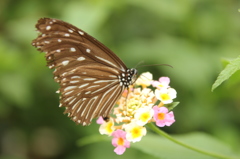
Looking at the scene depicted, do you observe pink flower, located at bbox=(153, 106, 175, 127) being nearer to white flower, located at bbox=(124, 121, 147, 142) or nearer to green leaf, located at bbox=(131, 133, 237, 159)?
white flower, located at bbox=(124, 121, 147, 142)

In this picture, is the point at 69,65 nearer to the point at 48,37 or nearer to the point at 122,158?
the point at 48,37

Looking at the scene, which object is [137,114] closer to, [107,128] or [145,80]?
[107,128]

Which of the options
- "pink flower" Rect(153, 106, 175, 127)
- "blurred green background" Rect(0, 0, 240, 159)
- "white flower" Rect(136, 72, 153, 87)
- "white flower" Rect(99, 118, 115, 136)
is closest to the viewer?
"pink flower" Rect(153, 106, 175, 127)

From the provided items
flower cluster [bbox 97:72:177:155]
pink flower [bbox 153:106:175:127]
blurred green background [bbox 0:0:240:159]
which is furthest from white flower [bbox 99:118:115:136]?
blurred green background [bbox 0:0:240:159]

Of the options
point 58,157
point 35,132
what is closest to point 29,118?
point 35,132

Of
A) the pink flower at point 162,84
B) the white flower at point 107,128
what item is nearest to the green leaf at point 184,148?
the white flower at point 107,128

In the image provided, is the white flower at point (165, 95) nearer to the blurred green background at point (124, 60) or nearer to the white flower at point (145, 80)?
the white flower at point (145, 80)
